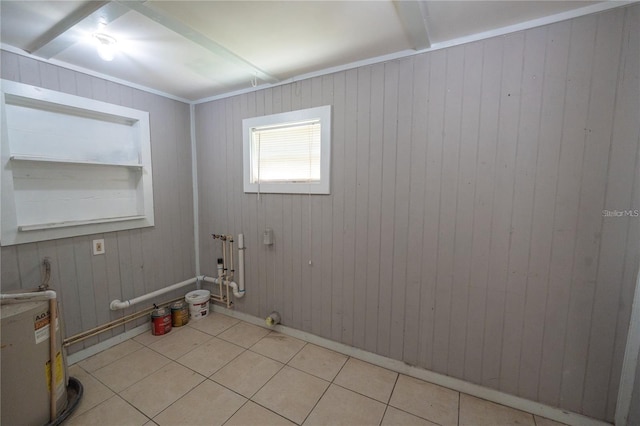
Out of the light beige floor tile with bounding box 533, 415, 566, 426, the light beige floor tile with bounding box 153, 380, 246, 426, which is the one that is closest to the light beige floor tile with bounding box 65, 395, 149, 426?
the light beige floor tile with bounding box 153, 380, 246, 426

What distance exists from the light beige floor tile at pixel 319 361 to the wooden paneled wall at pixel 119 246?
64.0 inches

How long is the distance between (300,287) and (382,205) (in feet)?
3.54

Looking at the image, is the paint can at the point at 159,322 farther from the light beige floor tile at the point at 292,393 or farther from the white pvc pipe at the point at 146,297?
the light beige floor tile at the point at 292,393

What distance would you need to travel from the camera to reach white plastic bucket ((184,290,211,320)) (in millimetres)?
2791

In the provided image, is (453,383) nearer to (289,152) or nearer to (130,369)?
(289,152)

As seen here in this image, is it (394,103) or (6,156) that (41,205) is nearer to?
(6,156)

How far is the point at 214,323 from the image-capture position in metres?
2.75

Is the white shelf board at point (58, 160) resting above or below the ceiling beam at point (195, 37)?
below

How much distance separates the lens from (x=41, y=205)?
1.93m

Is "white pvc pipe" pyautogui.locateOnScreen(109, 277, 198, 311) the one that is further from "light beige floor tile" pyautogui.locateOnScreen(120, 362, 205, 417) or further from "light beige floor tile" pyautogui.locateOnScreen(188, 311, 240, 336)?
"light beige floor tile" pyautogui.locateOnScreen(120, 362, 205, 417)

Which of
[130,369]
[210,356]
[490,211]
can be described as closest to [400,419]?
[490,211]

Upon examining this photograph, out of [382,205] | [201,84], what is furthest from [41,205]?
[382,205]

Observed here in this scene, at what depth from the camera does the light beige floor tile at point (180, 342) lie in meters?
2.25

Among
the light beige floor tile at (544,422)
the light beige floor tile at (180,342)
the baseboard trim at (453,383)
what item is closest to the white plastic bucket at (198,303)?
the light beige floor tile at (180,342)
